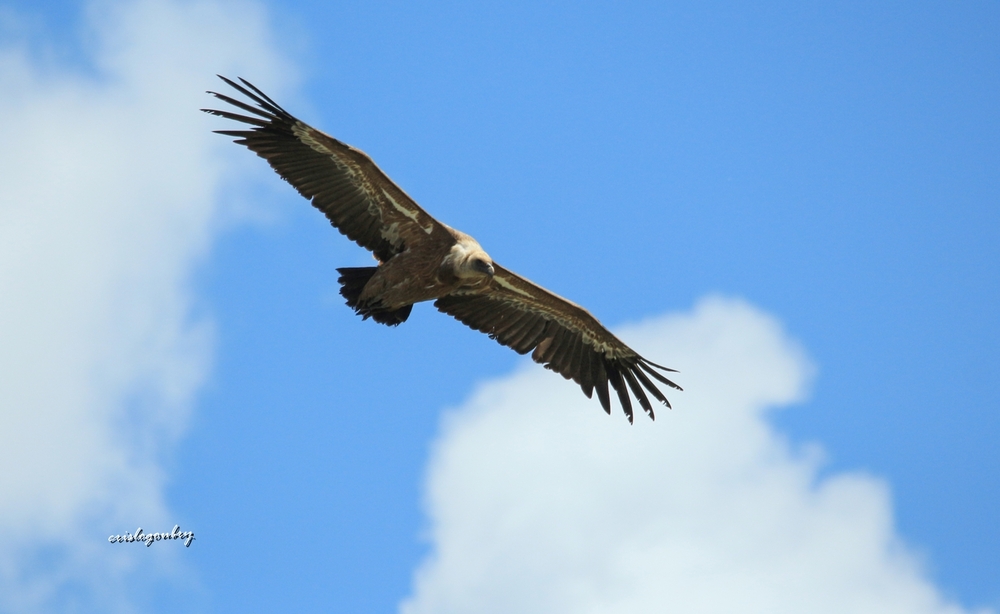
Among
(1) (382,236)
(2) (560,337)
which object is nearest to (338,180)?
(1) (382,236)

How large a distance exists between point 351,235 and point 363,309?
2.82ft

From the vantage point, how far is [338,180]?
15000 millimetres

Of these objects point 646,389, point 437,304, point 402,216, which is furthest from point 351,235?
point 646,389

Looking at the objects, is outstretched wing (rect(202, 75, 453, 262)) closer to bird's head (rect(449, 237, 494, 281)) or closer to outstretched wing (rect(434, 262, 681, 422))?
bird's head (rect(449, 237, 494, 281))

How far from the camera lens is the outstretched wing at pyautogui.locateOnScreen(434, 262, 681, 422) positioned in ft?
53.8

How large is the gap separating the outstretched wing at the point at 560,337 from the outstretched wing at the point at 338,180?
1.41 meters

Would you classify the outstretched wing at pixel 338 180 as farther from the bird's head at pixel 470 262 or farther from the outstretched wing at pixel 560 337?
the outstretched wing at pixel 560 337

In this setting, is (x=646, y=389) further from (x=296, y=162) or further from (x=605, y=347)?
(x=296, y=162)

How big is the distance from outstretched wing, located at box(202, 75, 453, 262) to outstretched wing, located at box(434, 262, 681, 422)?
1.41 m

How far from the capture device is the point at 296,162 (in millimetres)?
14828

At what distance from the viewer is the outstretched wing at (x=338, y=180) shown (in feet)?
47.8

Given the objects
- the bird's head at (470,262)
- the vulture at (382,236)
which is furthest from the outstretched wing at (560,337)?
the bird's head at (470,262)

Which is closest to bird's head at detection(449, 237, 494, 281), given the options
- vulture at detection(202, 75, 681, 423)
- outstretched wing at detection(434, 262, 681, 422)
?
vulture at detection(202, 75, 681, 423)

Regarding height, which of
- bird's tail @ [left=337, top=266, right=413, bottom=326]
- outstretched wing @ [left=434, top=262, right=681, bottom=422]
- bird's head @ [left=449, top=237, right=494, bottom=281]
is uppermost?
outstretched wing @ [left=434, top=262, right=681, bottom=422]
